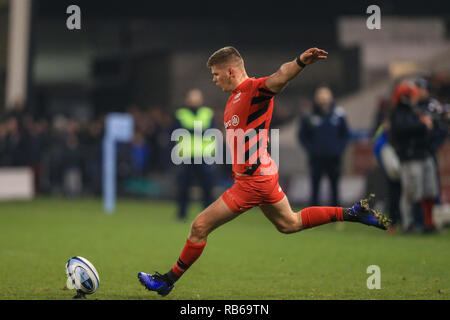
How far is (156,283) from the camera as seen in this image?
293 inches

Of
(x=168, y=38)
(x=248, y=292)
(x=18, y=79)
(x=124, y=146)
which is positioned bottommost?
(x=248, y=292)

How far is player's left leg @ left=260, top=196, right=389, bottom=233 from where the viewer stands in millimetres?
7539

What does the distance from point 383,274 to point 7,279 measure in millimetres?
3695

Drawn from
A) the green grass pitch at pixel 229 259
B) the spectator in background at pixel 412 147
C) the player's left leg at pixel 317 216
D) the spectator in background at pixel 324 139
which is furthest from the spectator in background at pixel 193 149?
the player's left leg at pixel 317 216

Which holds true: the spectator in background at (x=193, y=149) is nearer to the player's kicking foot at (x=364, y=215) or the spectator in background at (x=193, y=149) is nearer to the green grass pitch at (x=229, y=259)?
the green grass pitch at (x=229, y=259)

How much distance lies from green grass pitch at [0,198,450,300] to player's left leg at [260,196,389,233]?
1.97ft

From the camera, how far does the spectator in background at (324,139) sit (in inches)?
566

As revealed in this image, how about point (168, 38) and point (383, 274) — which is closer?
point (383, 274)

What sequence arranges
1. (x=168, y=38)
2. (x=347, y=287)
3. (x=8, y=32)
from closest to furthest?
(x=347, y=287)
(x=8, y=32)
(x=168, y=38)

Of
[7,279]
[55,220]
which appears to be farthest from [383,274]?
[55,220]

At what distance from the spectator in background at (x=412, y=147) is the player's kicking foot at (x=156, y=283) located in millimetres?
6128

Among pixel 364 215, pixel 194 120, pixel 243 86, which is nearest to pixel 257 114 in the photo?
pixel 243 86

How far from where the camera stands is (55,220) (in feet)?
51.6

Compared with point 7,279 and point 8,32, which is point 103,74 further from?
point 7,279
